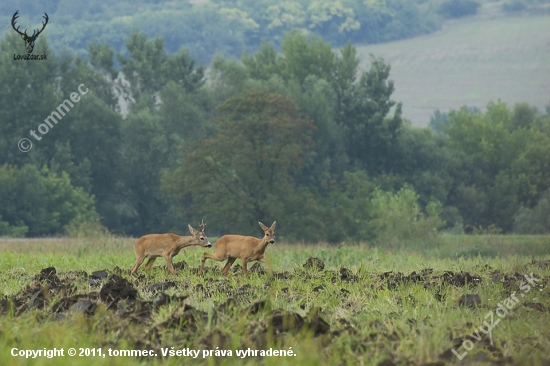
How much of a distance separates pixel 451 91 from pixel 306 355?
184 metres

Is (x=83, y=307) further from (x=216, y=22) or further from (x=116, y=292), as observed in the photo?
(x=216, y=22)

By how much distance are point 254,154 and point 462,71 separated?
13624cm

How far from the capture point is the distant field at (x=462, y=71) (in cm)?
17925

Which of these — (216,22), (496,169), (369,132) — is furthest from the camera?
(216,22)

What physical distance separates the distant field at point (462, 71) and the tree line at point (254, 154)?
75.4m

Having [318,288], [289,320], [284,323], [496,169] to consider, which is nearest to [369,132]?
[496,169]

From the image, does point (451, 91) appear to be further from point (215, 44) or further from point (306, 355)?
point (306, 355)

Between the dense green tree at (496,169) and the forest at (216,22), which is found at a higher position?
the forest at (216,22)

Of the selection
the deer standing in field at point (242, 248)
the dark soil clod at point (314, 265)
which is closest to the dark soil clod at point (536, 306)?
the deer standing in field at point (242, 248)

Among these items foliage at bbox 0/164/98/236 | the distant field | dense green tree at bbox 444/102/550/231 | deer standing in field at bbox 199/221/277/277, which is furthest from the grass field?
the distant field

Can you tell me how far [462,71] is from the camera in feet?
638

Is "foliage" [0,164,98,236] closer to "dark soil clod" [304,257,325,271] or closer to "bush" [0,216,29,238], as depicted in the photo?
"bush" [0,216,29,238]

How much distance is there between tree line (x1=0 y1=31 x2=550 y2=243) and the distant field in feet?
247

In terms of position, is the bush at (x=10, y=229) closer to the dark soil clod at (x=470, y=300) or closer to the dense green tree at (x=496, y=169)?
the dense green tree at (x=496, y=169)
